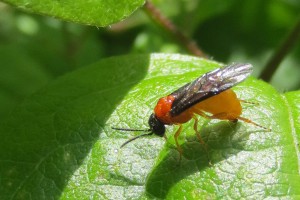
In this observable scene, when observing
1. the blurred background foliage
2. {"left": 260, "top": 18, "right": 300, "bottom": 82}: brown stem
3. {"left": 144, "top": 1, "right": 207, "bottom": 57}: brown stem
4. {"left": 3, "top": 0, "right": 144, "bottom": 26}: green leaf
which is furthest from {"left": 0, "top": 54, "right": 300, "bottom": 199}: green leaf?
the blurred background foliage

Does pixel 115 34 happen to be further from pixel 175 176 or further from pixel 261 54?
pixel 175 176

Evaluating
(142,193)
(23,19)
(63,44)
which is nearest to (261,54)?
(63,44)

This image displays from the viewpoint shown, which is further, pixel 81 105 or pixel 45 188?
pixel 81 105

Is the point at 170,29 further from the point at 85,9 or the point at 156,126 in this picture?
the point at 85,9

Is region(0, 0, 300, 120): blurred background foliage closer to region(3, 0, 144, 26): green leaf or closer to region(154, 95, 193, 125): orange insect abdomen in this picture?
region(154, 95, 193, 125): orange insect abdomen

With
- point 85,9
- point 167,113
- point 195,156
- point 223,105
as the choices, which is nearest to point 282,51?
point 223,105
